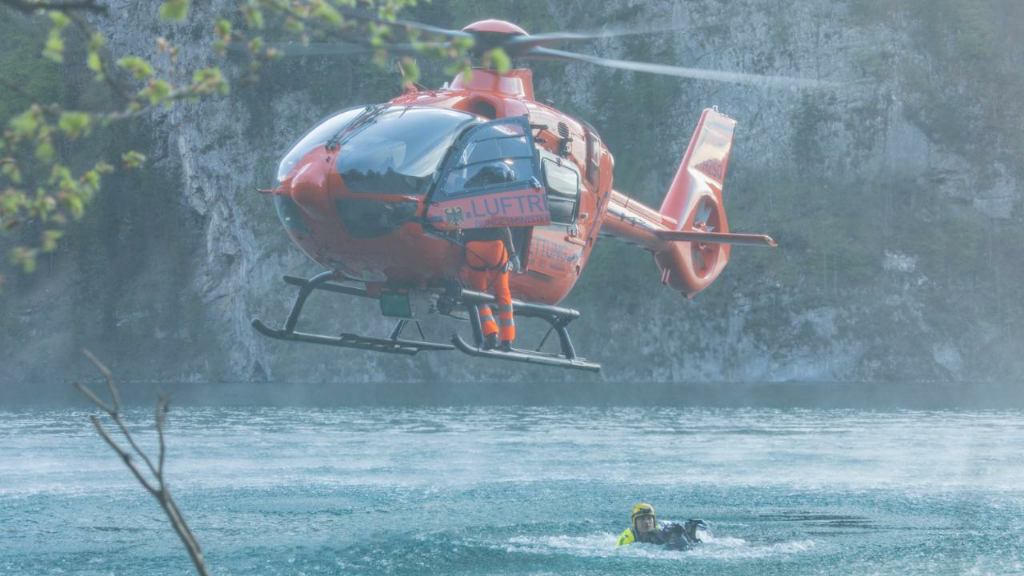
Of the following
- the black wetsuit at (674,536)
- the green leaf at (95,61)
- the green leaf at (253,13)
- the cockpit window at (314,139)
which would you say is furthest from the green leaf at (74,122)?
the black wetsuit at (674,536)

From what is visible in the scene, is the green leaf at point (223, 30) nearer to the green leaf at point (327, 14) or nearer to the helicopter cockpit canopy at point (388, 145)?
the green leaf at point (327, 14)

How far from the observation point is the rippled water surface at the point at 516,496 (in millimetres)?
19016

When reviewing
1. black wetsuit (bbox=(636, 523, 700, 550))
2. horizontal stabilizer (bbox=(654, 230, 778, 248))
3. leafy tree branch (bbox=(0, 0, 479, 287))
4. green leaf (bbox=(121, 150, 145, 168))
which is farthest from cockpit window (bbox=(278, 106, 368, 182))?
green leaf (bbox=(121, 150, 145, 168))

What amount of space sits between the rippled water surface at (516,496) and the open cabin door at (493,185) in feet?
21.1

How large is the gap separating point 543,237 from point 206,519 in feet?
31.4

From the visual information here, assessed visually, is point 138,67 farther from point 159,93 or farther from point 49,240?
point 49,240

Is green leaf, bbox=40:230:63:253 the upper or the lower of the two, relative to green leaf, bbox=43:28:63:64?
lower

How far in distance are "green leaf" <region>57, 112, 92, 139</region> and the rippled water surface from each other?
48.2ft

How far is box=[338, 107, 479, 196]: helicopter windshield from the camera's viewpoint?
13453 mm

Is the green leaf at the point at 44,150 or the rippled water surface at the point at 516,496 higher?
the green leaf at the point at 44,150

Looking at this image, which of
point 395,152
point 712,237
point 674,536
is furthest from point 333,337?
point 674,536

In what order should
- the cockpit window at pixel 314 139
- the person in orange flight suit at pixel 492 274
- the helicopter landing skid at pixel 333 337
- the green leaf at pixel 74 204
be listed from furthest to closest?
the person in orange flight suit at pixel 492 274 → the helicopter landing skid at pixel 333 337 → the cockpit window at pixel 314 139 → the green leaf at pixel 74 204

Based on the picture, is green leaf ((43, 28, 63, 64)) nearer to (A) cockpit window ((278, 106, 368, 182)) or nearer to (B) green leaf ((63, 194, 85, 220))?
(B) green leaf ((63, 194, 85, 220))

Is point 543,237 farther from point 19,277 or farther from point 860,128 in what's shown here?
point 19,277
